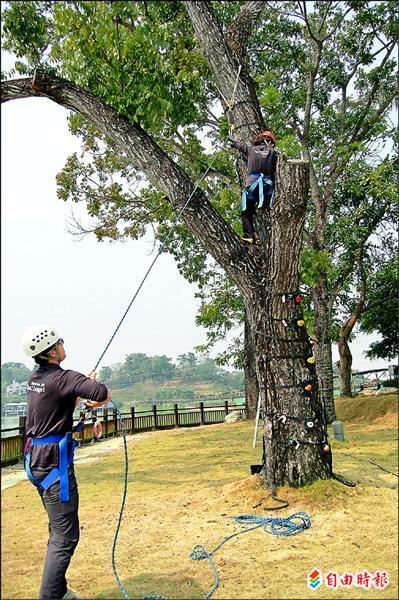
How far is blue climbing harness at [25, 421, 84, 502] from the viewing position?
3.08 m

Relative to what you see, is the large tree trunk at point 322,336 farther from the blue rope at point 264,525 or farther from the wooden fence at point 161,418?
the blue rope at point 264,525

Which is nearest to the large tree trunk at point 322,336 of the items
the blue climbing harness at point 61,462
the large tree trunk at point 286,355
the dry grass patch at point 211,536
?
the dry grass patch at point 211,536

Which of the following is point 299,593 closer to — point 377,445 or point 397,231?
point 377,445

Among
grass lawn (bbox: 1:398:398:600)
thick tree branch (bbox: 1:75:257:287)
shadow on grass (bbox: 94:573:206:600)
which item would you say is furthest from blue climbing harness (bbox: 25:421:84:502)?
thick tree branch (bbox: 1:75:257:287)

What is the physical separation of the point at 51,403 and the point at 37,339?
16.0 inches

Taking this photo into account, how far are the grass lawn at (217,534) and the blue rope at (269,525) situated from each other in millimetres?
62

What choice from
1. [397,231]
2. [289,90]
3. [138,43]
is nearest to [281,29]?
[289,90]

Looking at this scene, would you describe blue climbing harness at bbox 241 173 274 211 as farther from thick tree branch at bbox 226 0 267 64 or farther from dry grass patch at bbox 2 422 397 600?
dry grass patch at bbox 2 422 397 600

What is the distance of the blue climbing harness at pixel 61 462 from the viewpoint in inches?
121

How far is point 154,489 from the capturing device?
6.60 meters

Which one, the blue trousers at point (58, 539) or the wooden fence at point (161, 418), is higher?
the blue trousers at point (58, 539)

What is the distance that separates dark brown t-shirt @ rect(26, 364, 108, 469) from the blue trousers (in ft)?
0.35

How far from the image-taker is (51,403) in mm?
3164

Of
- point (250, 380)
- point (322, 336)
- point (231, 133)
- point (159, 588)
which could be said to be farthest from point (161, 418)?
point (159, 588)
